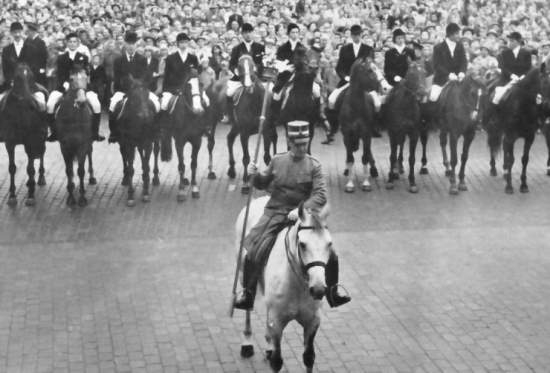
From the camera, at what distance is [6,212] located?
662 inches

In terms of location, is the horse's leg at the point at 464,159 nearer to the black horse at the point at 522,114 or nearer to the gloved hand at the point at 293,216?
the black horse at the point at 522,114

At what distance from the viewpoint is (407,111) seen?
18359 millimetres

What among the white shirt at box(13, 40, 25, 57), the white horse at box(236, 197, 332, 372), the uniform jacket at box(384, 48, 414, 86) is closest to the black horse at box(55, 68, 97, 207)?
the white shirt at box(13, 40, 25, 57)

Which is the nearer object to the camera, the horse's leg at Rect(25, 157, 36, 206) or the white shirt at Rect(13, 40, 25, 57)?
the horse's leg at Rect(25, 157, 36, 206)

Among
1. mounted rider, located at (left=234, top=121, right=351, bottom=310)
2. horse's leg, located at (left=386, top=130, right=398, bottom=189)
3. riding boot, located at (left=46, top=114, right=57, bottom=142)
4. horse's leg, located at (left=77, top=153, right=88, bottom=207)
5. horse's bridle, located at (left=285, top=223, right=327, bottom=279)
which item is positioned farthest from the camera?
horse's leg, located at (left=386, top=130, right=398, bottom=189)

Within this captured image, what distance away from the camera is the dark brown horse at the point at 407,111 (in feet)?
59.5

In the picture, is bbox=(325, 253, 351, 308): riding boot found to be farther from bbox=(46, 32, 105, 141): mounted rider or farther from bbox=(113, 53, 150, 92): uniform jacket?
bbox=(113, 53, 150, 92): uniform jacket

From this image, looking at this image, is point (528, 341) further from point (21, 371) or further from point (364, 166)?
point (364, 166)

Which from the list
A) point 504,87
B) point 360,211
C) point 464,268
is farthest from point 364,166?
point 464,268

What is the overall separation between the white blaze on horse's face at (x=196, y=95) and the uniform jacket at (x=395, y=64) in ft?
12.9

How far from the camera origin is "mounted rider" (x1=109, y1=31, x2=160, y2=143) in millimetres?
17453

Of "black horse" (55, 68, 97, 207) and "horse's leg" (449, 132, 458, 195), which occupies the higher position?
"black horse" (55, 68, 97, 207)

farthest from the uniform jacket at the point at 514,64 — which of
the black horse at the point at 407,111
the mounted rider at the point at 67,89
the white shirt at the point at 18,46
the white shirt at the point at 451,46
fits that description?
the white shirt at the point at 18,46

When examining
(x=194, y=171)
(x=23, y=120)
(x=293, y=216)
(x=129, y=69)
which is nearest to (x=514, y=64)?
(x=194, y=171)
